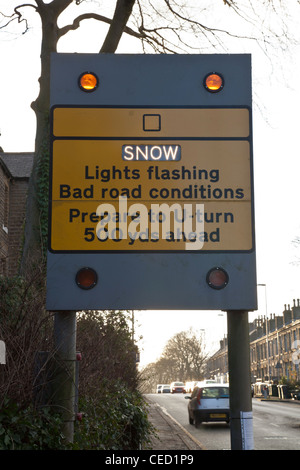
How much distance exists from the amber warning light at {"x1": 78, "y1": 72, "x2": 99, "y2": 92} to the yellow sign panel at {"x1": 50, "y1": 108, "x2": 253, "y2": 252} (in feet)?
0.72

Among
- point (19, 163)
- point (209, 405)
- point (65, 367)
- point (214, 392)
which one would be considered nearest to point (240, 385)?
point (65, 367)

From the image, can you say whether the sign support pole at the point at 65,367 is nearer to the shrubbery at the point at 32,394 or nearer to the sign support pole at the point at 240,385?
the shrubbery at the point at 32,394

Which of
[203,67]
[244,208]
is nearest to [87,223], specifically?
[244,208]

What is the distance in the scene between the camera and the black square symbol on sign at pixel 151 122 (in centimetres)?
424

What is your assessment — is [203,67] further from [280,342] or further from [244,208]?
[280,342]

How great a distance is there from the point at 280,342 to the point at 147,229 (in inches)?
3187

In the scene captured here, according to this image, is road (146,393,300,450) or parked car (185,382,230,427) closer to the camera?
road (146,393,300,450)

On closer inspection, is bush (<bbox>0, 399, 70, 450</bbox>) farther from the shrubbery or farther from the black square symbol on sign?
the black square symbol on sign

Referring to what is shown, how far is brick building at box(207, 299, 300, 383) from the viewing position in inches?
2914

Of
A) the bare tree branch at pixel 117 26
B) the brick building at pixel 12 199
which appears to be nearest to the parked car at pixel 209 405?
the brick building at pixel 12 199

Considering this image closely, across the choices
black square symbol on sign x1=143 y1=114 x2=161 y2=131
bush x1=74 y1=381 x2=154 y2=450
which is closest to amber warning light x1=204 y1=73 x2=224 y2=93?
black square symbol on sign x1=143 y1=114 x2=161 y2=131

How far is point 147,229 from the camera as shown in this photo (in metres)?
4.19

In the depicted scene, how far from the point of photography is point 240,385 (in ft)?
12.9

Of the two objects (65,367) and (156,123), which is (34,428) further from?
(156,123)
